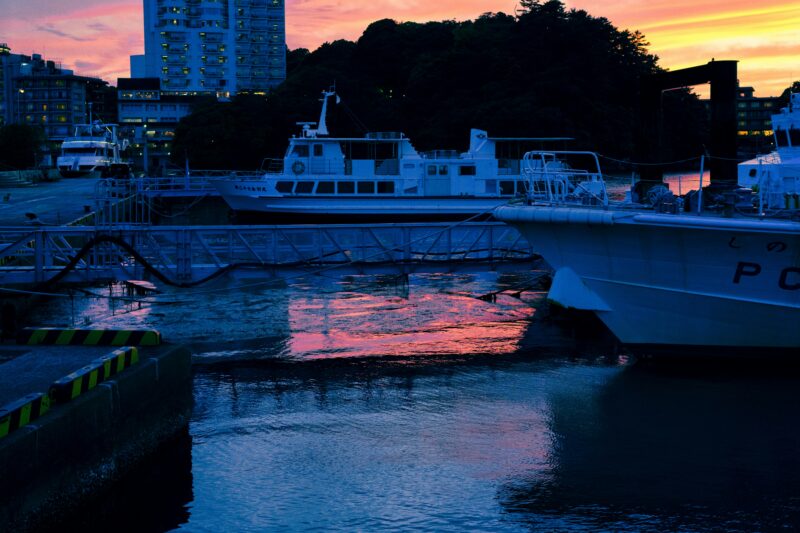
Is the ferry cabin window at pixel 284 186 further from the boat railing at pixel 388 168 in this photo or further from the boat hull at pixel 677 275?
the boat hull at pixel 677 275

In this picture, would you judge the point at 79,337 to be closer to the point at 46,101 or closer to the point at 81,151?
the point at 81,151

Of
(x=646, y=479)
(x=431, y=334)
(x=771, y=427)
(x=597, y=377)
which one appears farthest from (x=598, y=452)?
(x=431, y=334)

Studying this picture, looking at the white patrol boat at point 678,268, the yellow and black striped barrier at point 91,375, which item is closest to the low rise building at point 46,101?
the white patrol boat at point 678,268

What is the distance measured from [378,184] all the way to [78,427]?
39922 millimetres

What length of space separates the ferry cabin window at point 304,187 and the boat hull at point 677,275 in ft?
105

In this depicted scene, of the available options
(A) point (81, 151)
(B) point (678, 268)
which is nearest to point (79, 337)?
(B) point (678, 268)

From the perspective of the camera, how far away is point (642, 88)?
37750mm

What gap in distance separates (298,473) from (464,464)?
2.35m

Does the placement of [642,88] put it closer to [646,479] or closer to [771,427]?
[771,427]

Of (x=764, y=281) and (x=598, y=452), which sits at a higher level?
(x=764, y=281)

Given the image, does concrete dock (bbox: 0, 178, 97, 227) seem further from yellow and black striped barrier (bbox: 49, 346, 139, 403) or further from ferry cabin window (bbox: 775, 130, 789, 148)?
ferry cabin window (bbox: 775, 130, 789, 148)

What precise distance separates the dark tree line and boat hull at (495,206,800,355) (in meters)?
69.5

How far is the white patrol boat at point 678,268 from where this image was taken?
1666 centimetres

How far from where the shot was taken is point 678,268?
17391 millimetres
